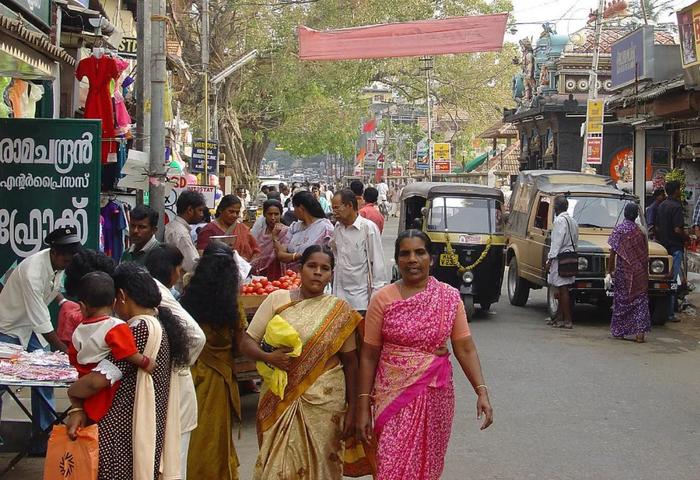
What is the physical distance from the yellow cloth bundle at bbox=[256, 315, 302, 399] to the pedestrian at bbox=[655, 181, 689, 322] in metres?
10.9

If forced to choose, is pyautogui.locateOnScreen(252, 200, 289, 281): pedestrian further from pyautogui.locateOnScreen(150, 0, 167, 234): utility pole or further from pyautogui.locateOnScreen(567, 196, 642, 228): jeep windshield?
pyautogui.locateOnScreen(567, 196, 642, 228): jeep windshield

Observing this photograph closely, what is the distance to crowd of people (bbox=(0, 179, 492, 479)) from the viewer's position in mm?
4605

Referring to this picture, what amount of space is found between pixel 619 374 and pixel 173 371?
284 inches

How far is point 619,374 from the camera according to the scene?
36.0ft

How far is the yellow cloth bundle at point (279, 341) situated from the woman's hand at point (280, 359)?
0.02 metres

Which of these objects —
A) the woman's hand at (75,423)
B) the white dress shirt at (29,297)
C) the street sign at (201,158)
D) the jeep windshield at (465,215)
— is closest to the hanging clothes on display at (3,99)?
the white dress shirt at (29,297)

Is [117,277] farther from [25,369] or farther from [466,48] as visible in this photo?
[466,48]

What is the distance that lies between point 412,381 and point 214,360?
3.66 ft

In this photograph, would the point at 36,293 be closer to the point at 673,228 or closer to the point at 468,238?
the point at 468,238

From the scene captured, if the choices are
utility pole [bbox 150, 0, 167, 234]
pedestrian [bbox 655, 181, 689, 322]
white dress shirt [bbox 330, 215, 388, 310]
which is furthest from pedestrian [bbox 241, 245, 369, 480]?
pedestrian [bbox 655, 181, 689, 322]

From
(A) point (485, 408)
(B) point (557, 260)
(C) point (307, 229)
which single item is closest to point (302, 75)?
(B) point (557, 260)

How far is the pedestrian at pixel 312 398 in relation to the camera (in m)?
5.11

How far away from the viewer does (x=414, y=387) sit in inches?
197

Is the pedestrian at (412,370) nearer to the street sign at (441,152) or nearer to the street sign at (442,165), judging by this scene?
the street sign at (441,152)
